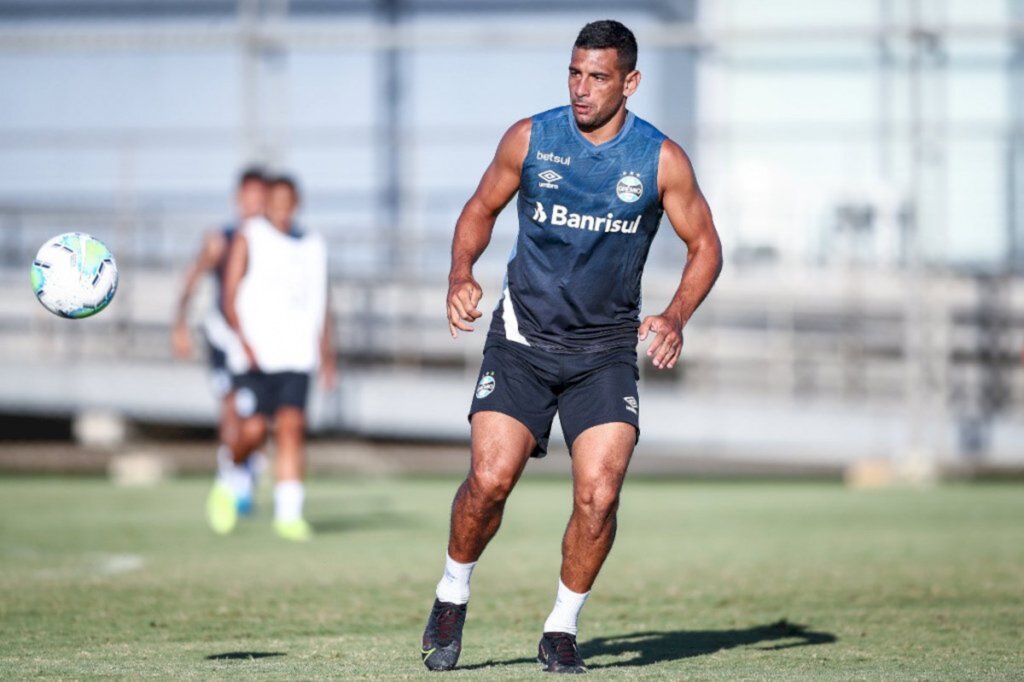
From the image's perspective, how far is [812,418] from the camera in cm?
1700

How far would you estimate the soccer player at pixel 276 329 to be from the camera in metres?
11.4

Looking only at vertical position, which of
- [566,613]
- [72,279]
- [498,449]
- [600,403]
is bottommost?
[566,613]

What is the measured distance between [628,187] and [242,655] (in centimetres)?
212

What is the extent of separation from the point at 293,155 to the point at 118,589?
10.8 metres

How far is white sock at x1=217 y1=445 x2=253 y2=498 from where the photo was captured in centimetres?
1192

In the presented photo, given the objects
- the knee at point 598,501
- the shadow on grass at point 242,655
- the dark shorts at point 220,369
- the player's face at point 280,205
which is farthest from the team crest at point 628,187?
the dark shorts at point 220,369

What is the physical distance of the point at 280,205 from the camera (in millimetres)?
11609

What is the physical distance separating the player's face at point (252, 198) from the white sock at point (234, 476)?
1.84 metres

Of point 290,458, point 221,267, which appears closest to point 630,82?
point 290,458

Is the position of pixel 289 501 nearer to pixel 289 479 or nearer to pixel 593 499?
pixel 289 479

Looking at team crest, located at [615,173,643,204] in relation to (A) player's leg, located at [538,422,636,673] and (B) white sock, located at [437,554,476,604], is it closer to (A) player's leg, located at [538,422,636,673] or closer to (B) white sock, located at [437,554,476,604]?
(A) player's leg, located at [538,422,636,673]

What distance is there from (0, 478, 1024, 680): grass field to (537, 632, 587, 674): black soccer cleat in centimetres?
8

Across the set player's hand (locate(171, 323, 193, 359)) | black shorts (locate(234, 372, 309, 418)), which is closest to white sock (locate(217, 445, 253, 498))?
black shorts (locate(234, 372, 309, 418))

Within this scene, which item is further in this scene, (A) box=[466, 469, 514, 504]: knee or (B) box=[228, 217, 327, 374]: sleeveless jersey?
(B) box=[228, 217, 327, 374]: sleeveless jersey
